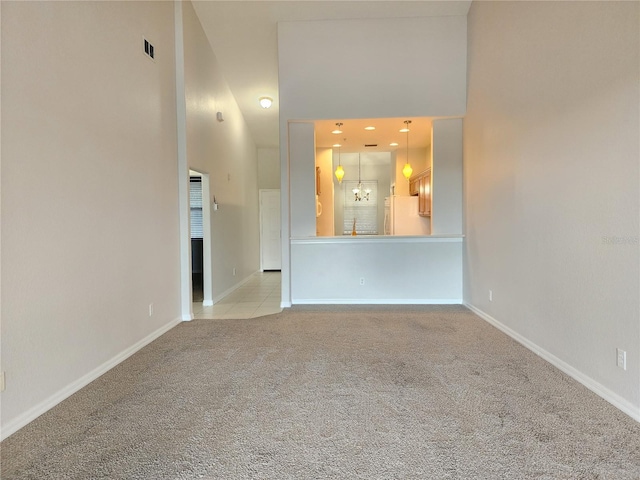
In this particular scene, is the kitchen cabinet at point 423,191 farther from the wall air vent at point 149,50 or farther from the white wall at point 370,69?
the wall air vent at point 149,50

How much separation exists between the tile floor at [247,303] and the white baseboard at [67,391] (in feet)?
3.88

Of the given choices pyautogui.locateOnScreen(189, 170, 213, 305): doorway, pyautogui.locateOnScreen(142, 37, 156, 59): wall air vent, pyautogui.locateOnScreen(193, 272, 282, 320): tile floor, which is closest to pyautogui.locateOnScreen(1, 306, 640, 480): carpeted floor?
pyautogui.locateOnScreen(193, 272, 282, 320): tile floor

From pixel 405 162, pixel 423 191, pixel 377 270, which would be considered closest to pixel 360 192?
pixel 405 162

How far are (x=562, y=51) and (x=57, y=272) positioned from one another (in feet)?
12.4

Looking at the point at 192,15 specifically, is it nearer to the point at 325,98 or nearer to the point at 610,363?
the point at 325,98

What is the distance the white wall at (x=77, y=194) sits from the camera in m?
1.95

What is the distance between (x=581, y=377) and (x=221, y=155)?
5118mm

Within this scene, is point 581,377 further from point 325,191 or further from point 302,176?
point 325,191

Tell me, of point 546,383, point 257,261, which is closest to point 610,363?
point 546,383

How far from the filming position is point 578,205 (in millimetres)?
2424

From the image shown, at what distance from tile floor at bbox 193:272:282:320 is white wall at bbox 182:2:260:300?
0.22 meters

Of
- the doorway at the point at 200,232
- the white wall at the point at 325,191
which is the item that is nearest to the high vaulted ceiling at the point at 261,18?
the white wall at the point at 325,191

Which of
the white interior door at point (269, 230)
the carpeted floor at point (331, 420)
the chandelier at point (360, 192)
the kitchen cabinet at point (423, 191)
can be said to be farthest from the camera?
the chandelier at point (360, 192)

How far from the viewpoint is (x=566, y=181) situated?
2.55 metres
